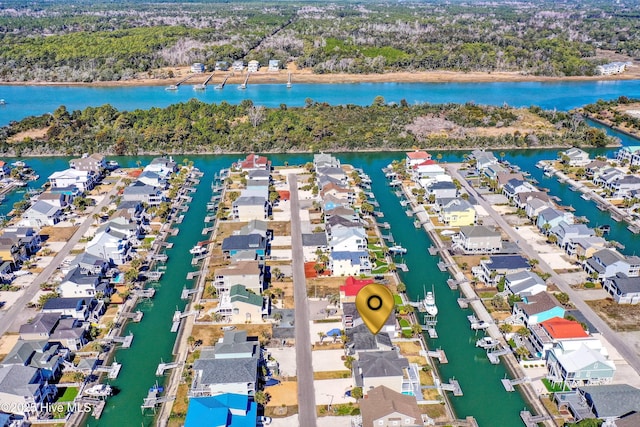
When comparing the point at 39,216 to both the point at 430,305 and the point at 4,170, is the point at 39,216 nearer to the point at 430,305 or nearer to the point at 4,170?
the point at 4,170

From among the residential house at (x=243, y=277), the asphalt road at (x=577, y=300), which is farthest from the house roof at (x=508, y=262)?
the residential house at (x=243, y=277)

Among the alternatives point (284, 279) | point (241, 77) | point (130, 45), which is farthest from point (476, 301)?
point (130, 45)

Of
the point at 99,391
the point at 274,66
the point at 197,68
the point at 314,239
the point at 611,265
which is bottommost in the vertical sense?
the point at 99,391

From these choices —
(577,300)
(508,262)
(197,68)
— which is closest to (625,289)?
(577,300)

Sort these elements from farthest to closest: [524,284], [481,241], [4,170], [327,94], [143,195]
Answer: [327,94] → [4,170] → [143,195] → [481,241] → [524,284]

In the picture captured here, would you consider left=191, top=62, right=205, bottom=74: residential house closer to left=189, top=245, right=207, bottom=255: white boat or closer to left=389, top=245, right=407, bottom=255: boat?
left=189, top=245, right=207, bottom=255: white boat

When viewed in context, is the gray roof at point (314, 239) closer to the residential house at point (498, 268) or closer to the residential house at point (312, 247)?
the residential house at point (312, 247)

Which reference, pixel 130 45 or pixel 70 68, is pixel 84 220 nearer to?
pixel 70 68
